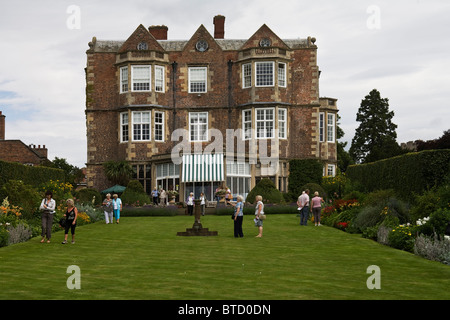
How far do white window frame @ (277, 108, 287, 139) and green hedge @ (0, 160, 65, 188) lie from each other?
18.2 meters

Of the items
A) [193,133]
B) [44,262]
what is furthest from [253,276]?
[193,133]

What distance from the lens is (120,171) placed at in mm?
48094

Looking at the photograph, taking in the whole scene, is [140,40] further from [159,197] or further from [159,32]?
[159,197]

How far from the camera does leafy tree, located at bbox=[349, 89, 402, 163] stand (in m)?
66.9

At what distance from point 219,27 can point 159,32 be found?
16.1 ft

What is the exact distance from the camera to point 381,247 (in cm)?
1978

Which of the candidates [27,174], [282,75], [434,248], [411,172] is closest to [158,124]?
[282,75]

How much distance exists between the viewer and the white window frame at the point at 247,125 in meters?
48.7

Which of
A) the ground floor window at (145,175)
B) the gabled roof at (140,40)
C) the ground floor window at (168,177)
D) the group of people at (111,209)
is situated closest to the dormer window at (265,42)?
the gabled roof at (140,40)

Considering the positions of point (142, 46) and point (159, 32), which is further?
point (159, 32)

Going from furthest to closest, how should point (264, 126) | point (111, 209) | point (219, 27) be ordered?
point (219, 27) < point (264, 126) < point (111, 209)

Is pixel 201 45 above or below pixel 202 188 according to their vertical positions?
above

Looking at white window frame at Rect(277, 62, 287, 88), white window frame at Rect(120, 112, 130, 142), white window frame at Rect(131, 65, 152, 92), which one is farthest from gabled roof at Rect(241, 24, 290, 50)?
white window frame at Rect(120, 112, 130, 142)

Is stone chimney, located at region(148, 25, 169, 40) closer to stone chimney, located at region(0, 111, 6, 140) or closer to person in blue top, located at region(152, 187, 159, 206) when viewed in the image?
person in blue top, located at region(152, 187, 159, 206)
